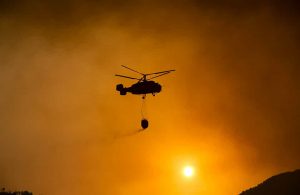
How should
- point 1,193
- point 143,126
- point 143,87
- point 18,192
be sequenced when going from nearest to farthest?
1. point 143,126
2. point 143,87
3. point 1,193
4. point 18,192

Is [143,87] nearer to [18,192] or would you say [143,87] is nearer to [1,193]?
[1,193]

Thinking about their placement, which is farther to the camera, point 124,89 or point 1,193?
point 1,193

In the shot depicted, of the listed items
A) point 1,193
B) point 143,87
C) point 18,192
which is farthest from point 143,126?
point 18,192

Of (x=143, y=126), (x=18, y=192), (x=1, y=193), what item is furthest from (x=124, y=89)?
(x=18, y=192)

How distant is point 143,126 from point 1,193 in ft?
445

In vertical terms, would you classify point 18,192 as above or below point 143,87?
above

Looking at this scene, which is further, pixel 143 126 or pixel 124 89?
pixel 124 89

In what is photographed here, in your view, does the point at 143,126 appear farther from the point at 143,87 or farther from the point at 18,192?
the point at 18,192

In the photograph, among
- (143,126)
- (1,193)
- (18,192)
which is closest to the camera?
(143,126)

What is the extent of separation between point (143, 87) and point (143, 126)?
21.2ft

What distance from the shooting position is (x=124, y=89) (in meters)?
56.3

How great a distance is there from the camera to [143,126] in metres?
49.7

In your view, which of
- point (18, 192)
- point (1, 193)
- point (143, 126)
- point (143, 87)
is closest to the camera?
point (143, 126)

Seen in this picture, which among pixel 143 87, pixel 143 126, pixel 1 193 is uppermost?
pixel 1 193
